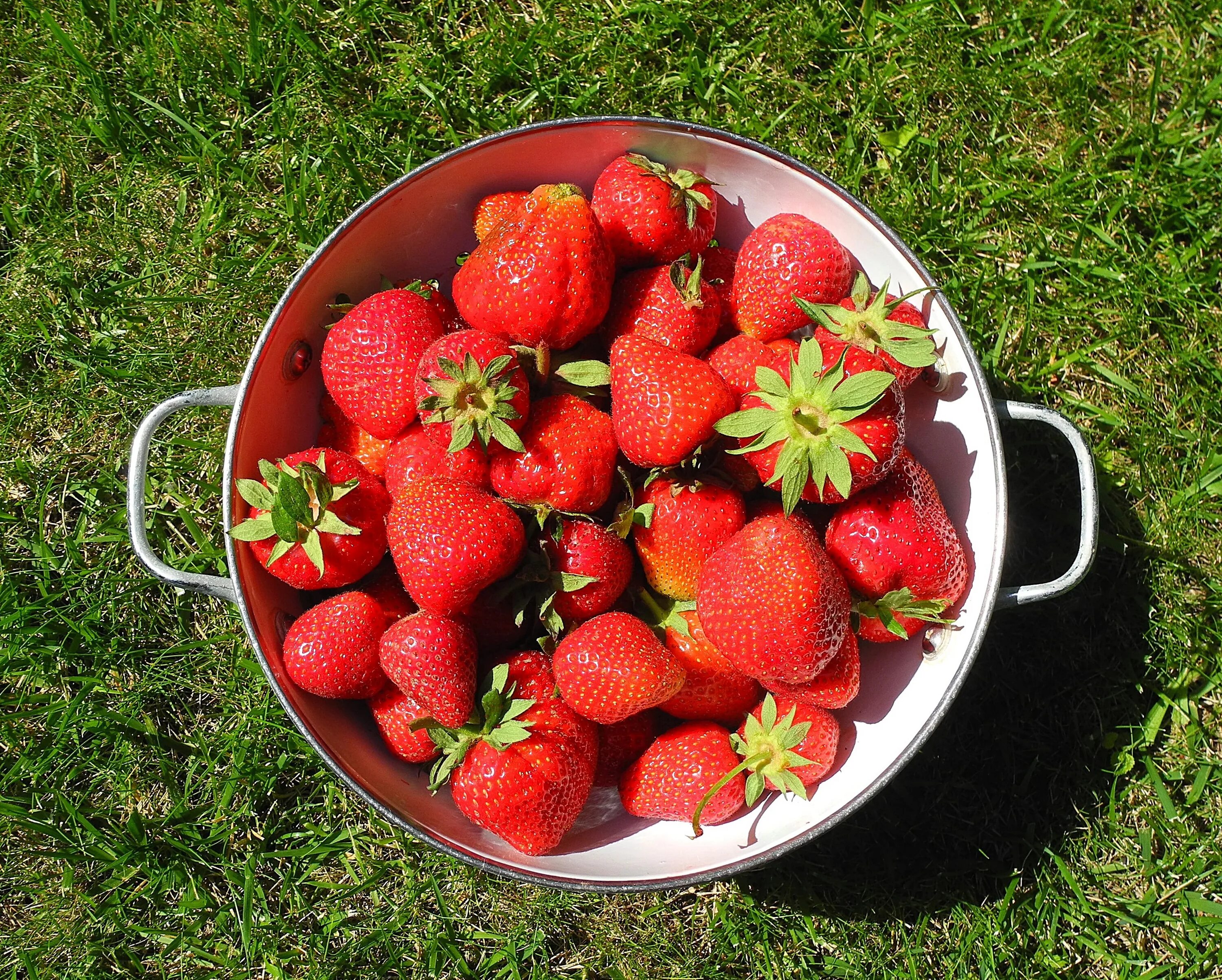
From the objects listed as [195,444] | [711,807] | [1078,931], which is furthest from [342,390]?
[1078,931]

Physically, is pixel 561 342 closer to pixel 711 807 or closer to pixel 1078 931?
pixel 711 807

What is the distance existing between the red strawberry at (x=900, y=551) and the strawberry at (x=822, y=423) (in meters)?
0.09

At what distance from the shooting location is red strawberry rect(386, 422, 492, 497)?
154cm

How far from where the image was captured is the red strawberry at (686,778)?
159cm

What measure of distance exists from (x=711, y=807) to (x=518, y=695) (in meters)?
0.38

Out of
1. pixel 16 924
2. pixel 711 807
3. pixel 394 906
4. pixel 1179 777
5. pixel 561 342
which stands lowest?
pixel 1179 777

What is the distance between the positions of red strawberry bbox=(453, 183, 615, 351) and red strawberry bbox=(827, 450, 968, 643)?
0.55 m

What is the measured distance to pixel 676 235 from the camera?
66.0 inches

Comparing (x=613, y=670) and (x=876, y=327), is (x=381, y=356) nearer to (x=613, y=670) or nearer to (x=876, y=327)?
(x=613, y=670)

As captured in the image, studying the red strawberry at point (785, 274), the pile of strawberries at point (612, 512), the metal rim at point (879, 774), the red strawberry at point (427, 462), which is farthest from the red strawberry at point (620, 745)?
the red strawberry at point (785, 274)

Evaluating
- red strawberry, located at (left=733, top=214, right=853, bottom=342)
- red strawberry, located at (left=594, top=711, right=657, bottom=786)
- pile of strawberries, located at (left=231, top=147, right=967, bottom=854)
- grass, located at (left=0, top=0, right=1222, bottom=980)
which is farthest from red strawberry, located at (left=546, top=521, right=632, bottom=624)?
grass, located at (left=0, top=0, right=1222, bottom=980)

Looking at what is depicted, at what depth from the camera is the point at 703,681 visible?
1665 millimetres

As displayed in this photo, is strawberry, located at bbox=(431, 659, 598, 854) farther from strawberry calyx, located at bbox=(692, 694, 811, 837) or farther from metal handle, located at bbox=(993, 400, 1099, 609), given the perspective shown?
metal handle, located at bbox=(993, 400, 1099, 609)

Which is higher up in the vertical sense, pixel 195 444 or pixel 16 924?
pixel 195 444
